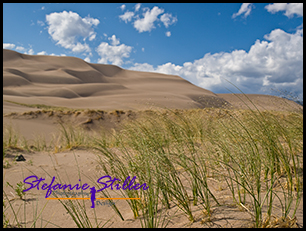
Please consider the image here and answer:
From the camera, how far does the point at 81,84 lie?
6500cm

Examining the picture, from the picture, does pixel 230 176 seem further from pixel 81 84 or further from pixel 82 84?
pixel 81 84

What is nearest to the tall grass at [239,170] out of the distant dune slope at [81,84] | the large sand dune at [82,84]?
the large sand dune at [82,84]

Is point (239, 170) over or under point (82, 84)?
under

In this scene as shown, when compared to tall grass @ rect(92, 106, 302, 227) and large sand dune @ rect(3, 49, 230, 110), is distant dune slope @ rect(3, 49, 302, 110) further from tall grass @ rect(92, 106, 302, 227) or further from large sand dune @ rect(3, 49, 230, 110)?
tall grass @ rect(92, 106, 302, 227)

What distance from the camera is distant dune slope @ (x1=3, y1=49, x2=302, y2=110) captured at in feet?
142

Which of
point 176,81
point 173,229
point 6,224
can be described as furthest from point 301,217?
point 176,81

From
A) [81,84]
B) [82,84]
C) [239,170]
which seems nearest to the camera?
[239,170]

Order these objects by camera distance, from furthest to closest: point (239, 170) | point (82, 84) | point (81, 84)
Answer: point (81, 84), point (82, 84), point (239, 170)

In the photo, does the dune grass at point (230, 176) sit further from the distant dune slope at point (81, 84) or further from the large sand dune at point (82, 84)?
the distant dune slope at point (81, 84)

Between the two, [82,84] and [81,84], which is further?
[81,84]

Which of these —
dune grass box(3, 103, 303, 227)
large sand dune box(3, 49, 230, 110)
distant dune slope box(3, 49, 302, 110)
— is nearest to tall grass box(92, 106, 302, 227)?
dune grass box(3, 103, 303, 227)

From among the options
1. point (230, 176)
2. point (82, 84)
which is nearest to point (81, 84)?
point (82, 84)

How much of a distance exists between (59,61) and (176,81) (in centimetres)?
5163

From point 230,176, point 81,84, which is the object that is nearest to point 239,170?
point 230,176
